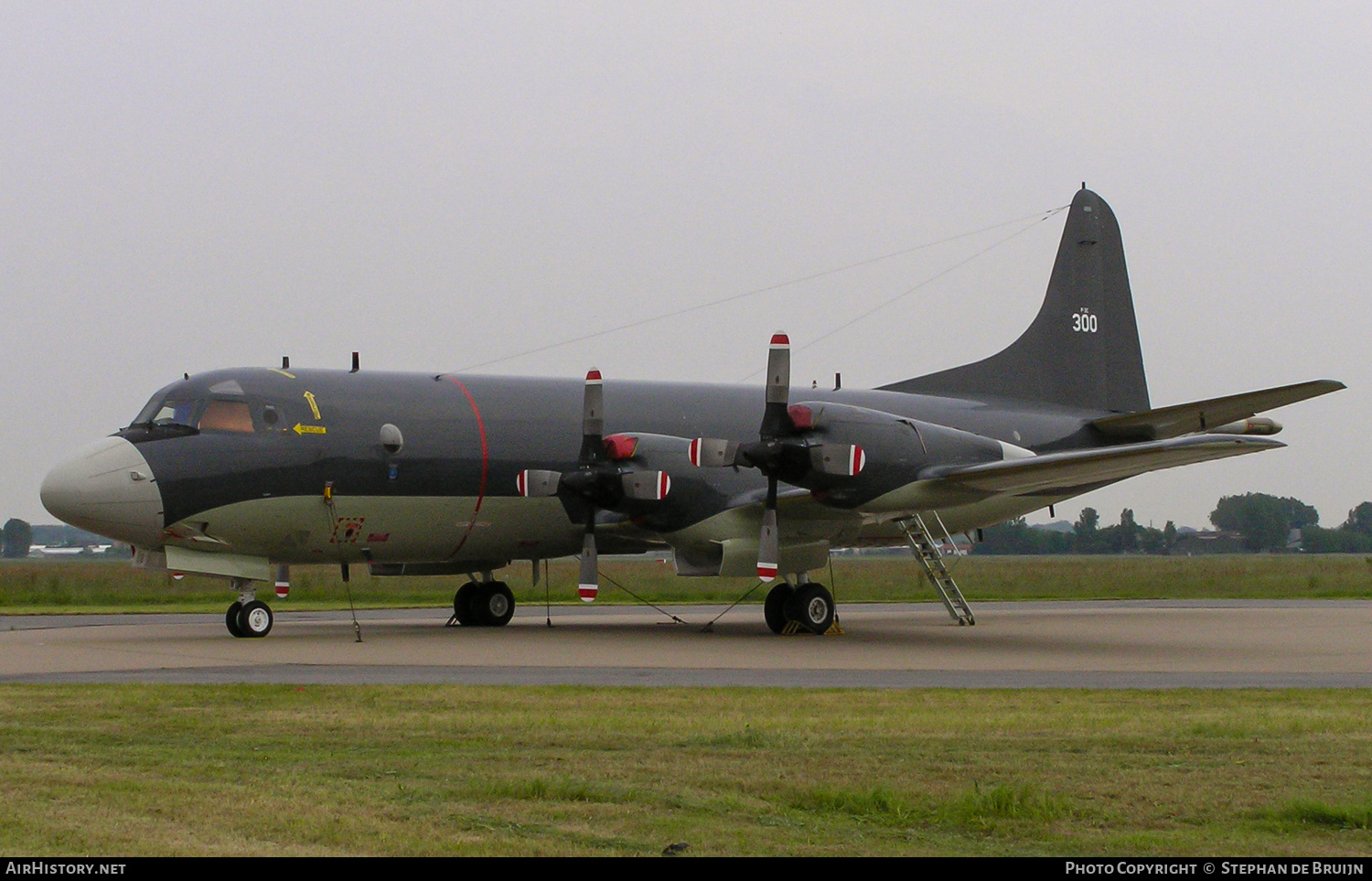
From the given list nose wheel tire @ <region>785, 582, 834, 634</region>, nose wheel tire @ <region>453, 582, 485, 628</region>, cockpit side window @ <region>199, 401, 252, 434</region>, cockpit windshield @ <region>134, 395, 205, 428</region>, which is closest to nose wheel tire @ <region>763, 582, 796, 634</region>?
nose wheel tire @ <region>785, 582, 834, 634</region>

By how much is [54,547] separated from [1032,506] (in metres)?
165

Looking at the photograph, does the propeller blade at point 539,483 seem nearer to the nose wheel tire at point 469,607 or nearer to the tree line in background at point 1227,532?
the nose wheel tire at point 469,607

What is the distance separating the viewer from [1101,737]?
32.2 ft

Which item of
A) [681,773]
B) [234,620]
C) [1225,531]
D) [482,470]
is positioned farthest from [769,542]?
[1225,531]

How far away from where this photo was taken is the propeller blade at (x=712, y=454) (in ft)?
65.1

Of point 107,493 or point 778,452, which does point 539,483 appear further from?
point 107,493

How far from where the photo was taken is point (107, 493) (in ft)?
61.3

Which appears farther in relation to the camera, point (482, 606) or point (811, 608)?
point (482, 606)

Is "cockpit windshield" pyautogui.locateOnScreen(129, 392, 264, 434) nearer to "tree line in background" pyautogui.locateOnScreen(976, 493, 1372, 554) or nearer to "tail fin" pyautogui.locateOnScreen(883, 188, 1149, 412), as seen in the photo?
"tail fin" pyautogui.locateOnScreen(883, 188, 1149, 412)

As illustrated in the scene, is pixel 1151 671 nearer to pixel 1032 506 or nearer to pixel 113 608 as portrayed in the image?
pixel 1032 506

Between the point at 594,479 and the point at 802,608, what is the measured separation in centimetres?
383

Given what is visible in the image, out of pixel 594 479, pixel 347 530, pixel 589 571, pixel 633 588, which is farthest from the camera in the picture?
pixel 633 588

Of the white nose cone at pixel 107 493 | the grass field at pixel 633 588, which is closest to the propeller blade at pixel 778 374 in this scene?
the white nose cone at pixel 107 493

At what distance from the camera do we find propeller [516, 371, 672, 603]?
20.6m
